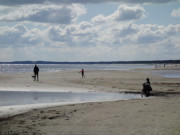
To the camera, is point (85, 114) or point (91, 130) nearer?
point (91, 130)

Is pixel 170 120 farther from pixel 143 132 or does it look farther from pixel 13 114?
pixel 13 114

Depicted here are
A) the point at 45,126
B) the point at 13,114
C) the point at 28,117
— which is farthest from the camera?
the point at 13,114

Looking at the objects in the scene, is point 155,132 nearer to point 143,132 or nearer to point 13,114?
point 143,132

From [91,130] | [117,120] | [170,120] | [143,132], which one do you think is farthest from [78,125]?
[170,120]

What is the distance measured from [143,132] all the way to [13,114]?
21.6 feet

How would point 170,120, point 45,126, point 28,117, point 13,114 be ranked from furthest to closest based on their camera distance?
point 13,114, point 28,117, point 170,120, point 45,126

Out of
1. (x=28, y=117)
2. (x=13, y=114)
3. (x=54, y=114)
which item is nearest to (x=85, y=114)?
(x=54, y=114)

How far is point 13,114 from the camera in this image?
1344cm

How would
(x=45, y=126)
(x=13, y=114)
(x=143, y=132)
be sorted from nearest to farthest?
1. (x=143, y=132)
2. (x=45, y=126)
3. (x=13, y=114)

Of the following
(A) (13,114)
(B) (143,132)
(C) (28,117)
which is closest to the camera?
(B) (143,132)

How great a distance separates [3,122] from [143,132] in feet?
18.6

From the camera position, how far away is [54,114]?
13.2 metres

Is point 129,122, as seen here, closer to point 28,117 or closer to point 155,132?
point 155,132

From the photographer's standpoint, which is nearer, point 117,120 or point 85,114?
point 117,120
